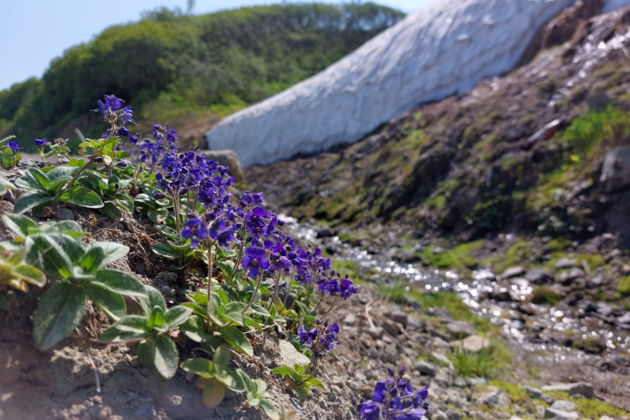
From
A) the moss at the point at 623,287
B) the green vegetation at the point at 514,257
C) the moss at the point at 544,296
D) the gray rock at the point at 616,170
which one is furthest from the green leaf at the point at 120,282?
the gray rock at the point at 616,170

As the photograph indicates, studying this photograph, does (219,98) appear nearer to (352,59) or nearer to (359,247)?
(352,59)

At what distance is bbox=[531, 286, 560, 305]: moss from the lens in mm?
6172

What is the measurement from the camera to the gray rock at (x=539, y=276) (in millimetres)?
6654

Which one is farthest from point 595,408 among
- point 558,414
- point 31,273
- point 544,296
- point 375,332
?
point 31,273

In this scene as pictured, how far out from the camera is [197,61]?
31.9m

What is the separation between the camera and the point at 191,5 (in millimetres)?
39688

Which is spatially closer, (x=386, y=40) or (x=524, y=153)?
(x=524, y=153)

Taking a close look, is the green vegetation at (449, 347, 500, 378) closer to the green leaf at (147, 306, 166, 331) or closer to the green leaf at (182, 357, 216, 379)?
the green leaf at (182, 357, 216, 379)

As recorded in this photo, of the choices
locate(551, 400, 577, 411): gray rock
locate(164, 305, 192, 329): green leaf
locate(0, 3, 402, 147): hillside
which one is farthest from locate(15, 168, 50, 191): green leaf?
locate(0, 3, 402, 147): hillside

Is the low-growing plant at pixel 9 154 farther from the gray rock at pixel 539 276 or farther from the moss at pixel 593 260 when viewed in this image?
the moss at pixel 593 260

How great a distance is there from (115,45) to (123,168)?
29184 mm

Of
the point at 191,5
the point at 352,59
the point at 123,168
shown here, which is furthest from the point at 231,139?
the point at 191,5

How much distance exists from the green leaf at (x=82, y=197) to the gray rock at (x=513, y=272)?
231 inches

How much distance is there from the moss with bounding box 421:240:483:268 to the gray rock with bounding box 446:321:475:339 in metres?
2.33
